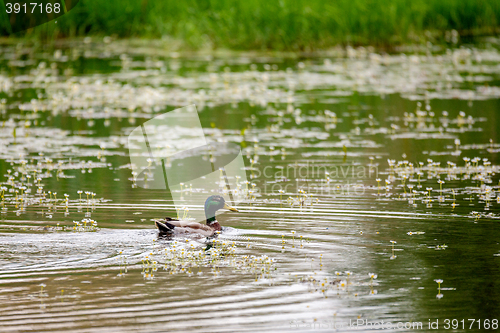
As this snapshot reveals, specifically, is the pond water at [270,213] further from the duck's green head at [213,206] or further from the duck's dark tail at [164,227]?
the duck's green head at [213,206]

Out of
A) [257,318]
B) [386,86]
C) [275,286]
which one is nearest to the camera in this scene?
[257,318]

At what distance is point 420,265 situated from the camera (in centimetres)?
812

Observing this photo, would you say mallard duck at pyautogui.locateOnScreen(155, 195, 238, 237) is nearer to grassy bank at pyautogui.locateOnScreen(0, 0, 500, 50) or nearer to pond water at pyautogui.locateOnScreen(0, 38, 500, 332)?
pond water at pyautogui.locateOnScreen(0, 38, 500, 332)

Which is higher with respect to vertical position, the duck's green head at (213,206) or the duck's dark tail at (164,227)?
the duck's green head at (213,206)

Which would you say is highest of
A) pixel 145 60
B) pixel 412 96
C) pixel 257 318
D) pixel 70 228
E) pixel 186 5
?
pixel 186 5

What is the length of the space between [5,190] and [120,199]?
1.66 m

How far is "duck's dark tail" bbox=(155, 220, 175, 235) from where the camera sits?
8969mm

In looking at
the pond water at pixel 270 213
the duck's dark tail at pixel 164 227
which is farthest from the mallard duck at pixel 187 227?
the pond water at pixel 270 213

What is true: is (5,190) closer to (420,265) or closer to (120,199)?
(120,199)

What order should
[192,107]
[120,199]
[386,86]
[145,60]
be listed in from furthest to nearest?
[145,60], [386,86], [192,107], [120,199]

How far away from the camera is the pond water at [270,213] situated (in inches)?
269

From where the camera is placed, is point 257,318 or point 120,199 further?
point 120,199

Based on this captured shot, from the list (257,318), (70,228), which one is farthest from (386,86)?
(257,318)

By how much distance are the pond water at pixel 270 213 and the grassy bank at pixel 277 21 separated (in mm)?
4831
